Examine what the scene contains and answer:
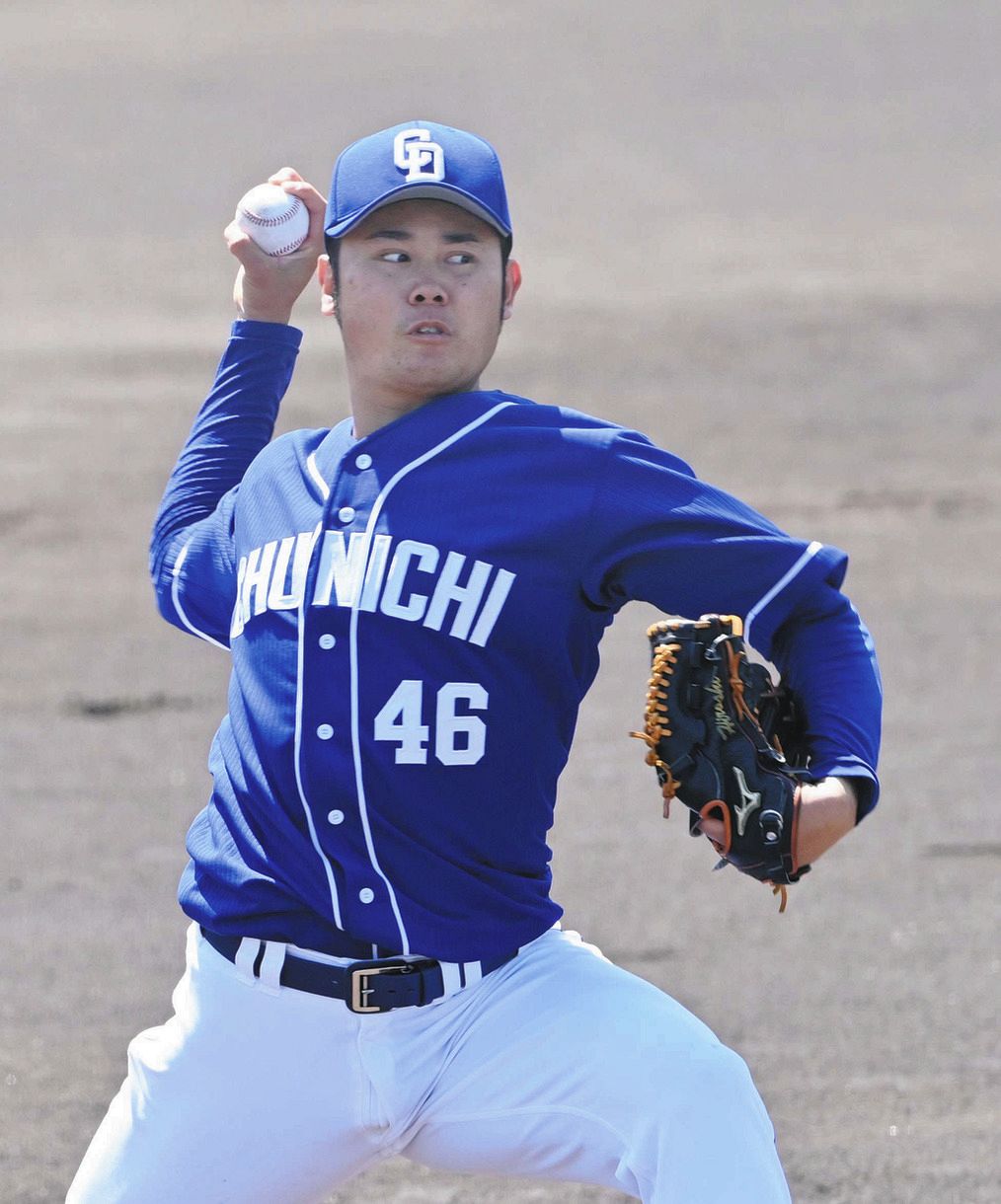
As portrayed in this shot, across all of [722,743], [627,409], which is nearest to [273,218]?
[722,743]

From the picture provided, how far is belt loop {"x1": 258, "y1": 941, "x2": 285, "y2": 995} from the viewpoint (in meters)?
3.03

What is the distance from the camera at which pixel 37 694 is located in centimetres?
1059

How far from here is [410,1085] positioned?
293 cm

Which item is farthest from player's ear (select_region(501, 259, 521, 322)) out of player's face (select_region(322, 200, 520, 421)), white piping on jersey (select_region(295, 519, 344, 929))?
white piping on jersey (select_region(295, 519, 344, 929))

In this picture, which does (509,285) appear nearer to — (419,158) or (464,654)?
(419,158)

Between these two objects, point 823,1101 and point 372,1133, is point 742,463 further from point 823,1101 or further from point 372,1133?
point 372,1133

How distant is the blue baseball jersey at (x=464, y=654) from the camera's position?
2.98m

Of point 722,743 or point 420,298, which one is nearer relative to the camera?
point 722,743

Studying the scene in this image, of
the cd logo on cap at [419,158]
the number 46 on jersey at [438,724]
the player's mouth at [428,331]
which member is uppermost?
the cd logo on cap at [419,158]

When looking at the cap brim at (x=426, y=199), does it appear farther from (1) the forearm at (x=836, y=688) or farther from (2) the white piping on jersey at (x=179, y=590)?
(1) the forearm at (x=836, y=688)

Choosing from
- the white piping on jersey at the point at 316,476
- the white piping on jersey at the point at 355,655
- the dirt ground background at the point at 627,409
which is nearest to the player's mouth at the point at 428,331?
the white piping on jersey at the point at 355,655

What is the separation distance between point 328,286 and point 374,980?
1082 millimetres

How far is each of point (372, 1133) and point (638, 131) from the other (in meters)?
24.0

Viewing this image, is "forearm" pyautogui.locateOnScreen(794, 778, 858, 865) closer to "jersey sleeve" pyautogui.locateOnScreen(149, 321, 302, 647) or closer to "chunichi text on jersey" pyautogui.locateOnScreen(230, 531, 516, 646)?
"chunichi text on jersey" pyautogui.locateOnScreen(230, 531, 516, 646)
